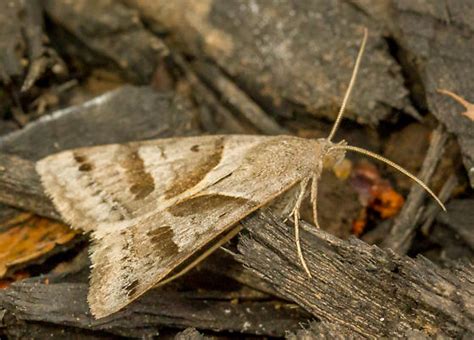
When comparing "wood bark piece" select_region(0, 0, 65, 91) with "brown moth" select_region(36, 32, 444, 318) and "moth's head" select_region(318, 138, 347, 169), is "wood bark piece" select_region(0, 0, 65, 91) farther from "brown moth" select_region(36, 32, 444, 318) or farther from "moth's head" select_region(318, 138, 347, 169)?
"moth's head" select_region(318, 138, 347, 169)

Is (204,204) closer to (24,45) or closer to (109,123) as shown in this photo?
(109,123)

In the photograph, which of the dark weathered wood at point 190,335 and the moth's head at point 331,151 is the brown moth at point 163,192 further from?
the dark weathered wood at point 190,335

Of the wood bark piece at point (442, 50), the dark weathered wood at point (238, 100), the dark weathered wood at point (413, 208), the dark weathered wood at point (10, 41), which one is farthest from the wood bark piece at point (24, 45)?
the dark weathered wood at point (413, 208)

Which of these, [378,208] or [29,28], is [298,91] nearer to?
[378,208]

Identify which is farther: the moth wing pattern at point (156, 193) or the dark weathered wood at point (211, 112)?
the dark weathered wood at point (211, 112)

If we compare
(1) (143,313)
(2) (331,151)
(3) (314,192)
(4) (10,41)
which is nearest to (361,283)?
(3) (314,192)

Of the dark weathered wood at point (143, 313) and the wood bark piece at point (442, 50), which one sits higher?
the wood bark piece at point (442, 50)

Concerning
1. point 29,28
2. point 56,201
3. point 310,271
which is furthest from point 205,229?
point 29,28
